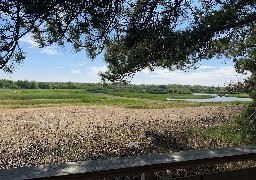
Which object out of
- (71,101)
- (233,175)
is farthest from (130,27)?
(71,101)

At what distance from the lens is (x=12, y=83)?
94.3m

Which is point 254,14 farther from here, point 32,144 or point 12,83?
point 12,83

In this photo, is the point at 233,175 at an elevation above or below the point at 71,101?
above

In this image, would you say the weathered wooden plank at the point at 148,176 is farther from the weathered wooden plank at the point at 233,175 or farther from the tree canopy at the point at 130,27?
the tree canopy at the point at 130,27

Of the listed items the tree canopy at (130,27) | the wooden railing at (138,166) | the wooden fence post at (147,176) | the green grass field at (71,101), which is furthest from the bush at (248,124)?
the green grass field at (71,101)

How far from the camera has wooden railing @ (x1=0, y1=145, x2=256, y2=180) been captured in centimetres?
283

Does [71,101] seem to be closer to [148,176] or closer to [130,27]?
[130,27]

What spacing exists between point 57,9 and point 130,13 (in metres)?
1.63

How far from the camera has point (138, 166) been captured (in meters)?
3.12

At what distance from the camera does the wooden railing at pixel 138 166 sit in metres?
2.83

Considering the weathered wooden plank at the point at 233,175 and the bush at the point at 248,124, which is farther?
the bush at the point at 248,124

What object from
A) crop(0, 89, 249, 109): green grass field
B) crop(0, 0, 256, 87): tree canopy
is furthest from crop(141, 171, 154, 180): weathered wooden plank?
crop(0, 89, 249, 109): green grass field

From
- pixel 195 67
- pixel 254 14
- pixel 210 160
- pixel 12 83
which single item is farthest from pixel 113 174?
pixel 12 83

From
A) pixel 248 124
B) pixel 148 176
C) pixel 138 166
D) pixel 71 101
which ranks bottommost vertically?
pixel 71 101
